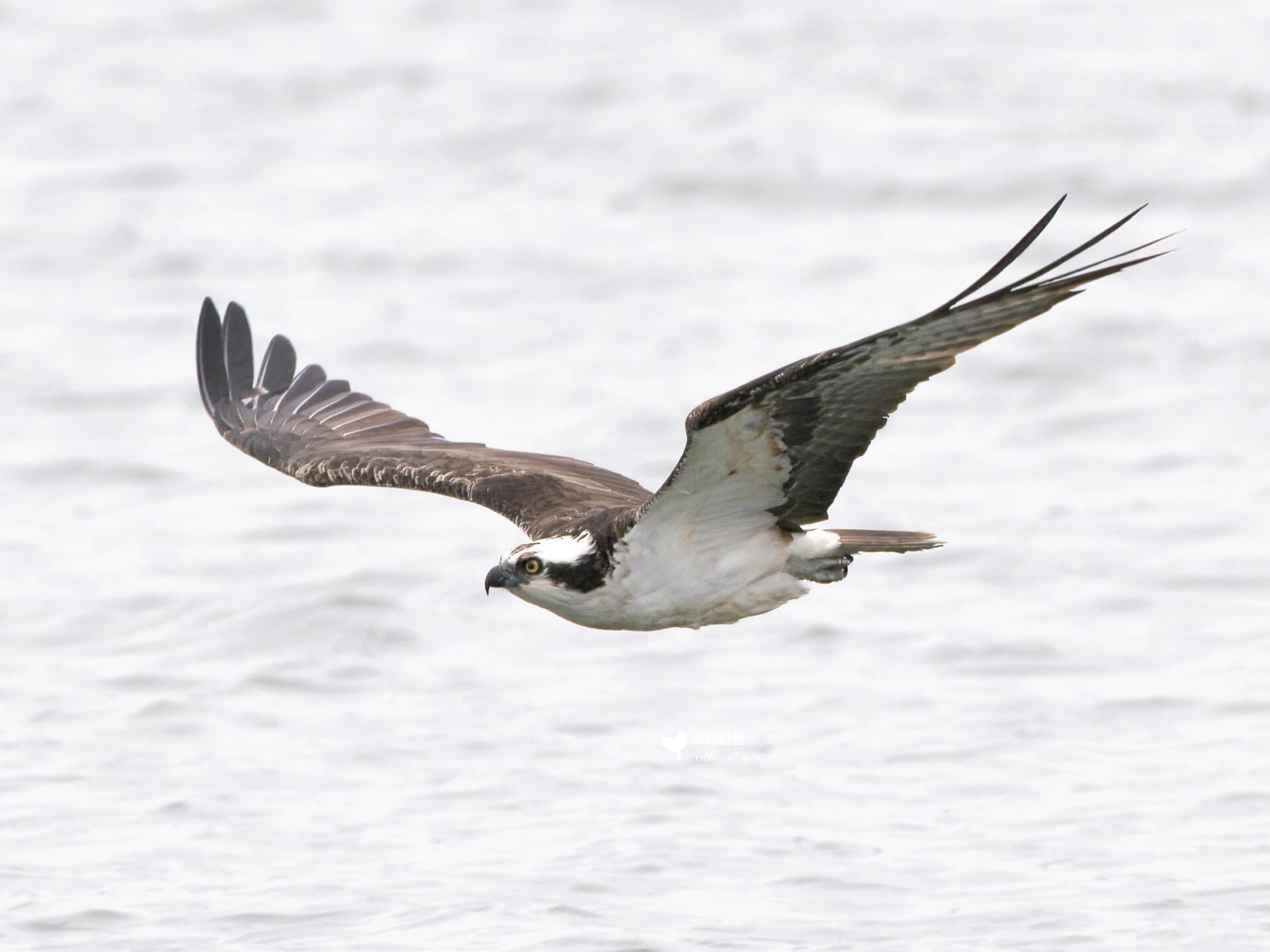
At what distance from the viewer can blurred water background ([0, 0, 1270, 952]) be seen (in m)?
15.4

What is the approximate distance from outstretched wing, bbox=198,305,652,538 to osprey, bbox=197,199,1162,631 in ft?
0.07

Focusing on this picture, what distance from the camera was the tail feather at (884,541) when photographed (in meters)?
11.2

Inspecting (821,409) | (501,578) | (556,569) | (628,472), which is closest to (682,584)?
(556,569)

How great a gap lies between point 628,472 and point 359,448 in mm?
6489

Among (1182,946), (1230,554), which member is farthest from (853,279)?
(1182,946)

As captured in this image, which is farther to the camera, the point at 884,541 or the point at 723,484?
the point at 884,541

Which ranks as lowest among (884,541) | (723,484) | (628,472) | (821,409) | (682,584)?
(682,584)

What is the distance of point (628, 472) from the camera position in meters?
20.6

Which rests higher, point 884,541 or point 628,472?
point 628,472

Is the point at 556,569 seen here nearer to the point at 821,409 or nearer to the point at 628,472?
the point at 821,409

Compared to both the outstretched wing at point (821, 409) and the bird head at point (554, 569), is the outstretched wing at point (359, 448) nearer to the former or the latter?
the bird head at point (554, 569)

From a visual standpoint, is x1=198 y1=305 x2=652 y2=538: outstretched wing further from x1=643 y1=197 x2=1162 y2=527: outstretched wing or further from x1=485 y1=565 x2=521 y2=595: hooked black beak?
x1=643 y1=197 x2=1162 y2=527: outstretched wing

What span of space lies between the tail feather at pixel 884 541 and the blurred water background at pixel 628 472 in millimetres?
3685

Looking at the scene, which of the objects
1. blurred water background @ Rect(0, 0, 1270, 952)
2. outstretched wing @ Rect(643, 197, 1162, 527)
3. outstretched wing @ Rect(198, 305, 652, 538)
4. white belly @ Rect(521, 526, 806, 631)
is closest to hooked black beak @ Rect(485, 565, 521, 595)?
white belly @ Rect(521, 526, 806, 631)
